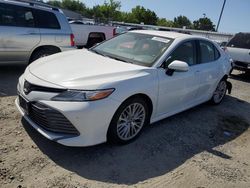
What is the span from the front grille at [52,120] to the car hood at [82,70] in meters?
0.36

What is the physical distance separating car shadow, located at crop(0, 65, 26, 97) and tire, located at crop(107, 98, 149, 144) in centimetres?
289

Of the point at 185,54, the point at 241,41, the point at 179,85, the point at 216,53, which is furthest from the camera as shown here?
the point at 241,41

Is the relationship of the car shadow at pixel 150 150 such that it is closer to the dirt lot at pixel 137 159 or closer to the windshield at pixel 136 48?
the dirt lot at pixel 137 159

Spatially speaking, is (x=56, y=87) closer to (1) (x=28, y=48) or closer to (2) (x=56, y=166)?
(2) (x=56, y=166)

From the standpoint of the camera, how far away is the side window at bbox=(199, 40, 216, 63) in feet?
18.0

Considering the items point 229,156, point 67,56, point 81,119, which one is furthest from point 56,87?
point 229,156

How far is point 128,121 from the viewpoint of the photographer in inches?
158

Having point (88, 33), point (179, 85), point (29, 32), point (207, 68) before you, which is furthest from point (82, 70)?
point (88, 33)

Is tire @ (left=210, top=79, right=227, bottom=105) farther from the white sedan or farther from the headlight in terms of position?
the headlight

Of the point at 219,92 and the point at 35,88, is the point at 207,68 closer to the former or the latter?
the point at 219,92

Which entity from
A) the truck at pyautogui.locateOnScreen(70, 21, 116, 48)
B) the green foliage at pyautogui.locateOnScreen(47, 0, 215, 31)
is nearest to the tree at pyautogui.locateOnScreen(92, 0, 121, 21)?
the green foliage at pyautogui.locateOnScreen(47, 0, 215, 31)

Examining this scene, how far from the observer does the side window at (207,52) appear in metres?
5.49

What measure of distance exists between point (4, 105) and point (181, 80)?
3.21m

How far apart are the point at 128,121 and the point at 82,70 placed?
3.24ft
